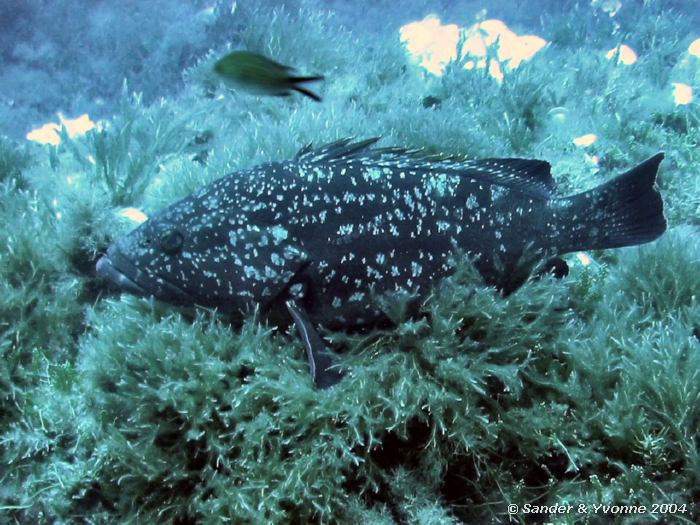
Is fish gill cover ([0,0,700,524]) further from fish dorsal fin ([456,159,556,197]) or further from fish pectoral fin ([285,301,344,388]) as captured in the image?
fish dorsal fin ([456,159,556,197])

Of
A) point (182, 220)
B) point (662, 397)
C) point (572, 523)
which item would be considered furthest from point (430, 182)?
Result: point (572, 523)

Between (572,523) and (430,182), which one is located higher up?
(430,182)

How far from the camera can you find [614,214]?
12.6 ft

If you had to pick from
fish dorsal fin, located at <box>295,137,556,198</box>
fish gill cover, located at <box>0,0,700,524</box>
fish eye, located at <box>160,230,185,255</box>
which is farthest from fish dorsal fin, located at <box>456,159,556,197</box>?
fish eye, located at <box>160,230,185,255</box>

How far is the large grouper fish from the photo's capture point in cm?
342

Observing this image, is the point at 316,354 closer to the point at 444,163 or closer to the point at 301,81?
the point at 444,163

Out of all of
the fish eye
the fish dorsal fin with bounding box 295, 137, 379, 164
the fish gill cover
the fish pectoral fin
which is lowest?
the fish gill cover

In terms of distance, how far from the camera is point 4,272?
4.17 meters

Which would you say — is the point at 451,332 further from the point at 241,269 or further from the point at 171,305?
the point at 171,305

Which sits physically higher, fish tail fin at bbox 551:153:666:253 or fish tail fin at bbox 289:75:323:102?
fish tail fin at bbox 289:75:323:102

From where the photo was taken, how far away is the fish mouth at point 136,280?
3.37 m

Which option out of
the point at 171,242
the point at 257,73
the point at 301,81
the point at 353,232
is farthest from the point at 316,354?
the point at 257,73

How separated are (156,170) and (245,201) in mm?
3018

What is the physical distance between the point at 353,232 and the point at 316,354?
916 mm
